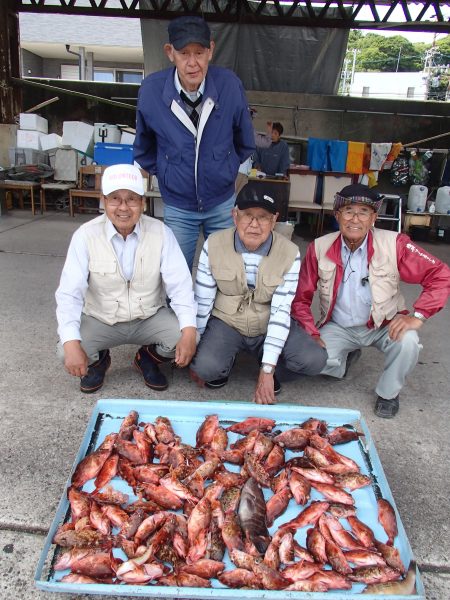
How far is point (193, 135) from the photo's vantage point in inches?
122

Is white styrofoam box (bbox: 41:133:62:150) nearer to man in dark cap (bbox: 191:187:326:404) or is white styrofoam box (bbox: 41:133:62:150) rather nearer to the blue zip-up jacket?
the blue zip-up jacket

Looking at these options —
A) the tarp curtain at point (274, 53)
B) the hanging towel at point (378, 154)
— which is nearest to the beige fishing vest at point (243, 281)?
the hanging towel at point (378, 154)

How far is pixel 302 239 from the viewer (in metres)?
8.24

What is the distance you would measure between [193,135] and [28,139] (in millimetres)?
8115

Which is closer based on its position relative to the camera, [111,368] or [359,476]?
[359,476]

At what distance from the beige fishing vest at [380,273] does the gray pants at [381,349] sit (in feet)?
0.45

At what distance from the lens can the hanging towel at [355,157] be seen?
8961 millimetres

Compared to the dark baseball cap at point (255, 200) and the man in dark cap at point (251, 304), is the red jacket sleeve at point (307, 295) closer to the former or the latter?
the man in dark cap at point (251, 304)

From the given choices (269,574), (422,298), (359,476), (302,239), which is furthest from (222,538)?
(302,239)

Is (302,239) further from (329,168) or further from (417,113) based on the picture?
(417,113)

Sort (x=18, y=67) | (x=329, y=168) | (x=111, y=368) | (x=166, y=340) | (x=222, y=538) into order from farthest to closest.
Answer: (x=18, y=67) < (x=329, y=168) < (x=111, y=368) < (x=166, y=340) < (x=222, y=538)

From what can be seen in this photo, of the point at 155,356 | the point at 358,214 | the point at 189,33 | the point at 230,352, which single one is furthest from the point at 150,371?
the point at 189,33

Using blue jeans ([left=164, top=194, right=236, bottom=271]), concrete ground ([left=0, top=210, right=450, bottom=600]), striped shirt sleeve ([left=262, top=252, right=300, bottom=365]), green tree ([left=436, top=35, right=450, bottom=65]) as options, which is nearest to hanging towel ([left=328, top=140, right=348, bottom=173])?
concrete ground ([left=0, top=210, right=450, bottom=600])

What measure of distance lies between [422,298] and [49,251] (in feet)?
16.1
